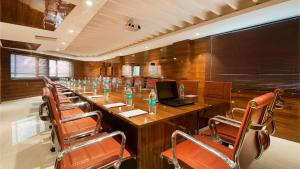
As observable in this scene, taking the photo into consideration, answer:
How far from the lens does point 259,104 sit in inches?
30.7

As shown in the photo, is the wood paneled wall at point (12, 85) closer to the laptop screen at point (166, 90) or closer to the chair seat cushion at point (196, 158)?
the laptop screen at point (166, 90)

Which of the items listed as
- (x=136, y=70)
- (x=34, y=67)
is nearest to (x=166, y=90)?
(x=136, y=70)

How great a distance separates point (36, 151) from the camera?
227 cm

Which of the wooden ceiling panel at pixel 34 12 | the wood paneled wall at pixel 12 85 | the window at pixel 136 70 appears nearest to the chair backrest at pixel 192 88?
the wooden ceiling panel at pixel 34 12

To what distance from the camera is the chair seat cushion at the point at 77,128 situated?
1577mm

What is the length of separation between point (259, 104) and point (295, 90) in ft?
9.70

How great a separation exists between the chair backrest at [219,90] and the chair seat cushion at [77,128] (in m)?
2.00

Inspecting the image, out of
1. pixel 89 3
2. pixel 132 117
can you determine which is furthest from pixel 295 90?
pixel 89 3

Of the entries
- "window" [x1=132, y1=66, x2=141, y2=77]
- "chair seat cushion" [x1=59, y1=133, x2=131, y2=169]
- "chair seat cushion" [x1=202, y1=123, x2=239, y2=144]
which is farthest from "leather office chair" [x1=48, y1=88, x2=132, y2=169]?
"window" [x1=132, y1=66, x2=141, y2=77]

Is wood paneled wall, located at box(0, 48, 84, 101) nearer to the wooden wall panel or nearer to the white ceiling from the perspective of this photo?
the wooden wall panel

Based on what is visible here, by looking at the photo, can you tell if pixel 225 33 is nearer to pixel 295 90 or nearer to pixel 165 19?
pixel 165 19

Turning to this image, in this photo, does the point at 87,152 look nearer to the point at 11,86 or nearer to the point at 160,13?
the point at 160,13

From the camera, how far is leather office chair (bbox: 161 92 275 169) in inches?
31.7

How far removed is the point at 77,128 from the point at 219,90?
2234mm
